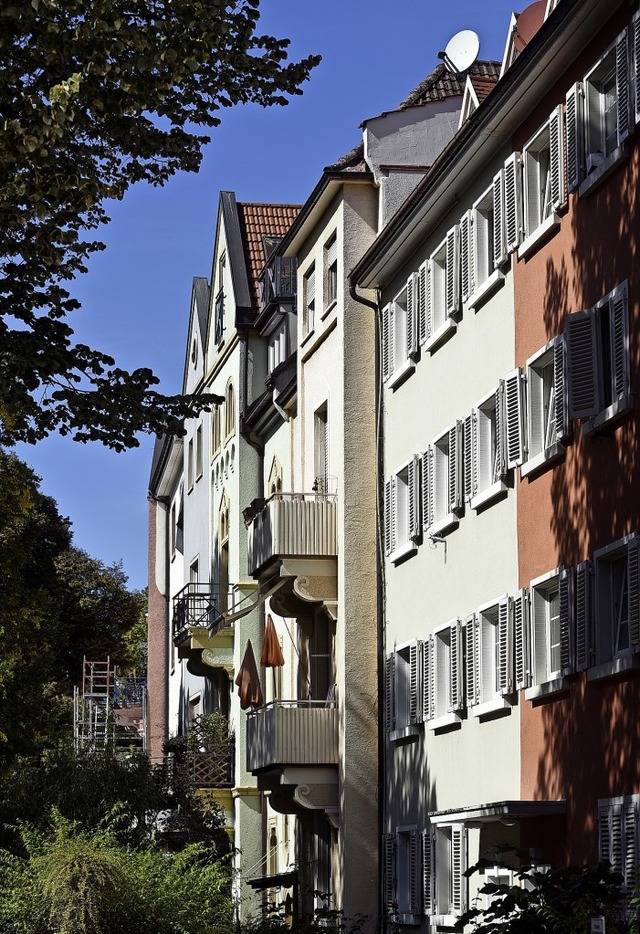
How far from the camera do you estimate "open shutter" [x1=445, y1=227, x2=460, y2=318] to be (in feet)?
75.5

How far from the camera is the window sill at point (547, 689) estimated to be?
17.6m

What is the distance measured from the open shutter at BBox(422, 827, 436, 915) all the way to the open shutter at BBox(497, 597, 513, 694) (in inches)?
153

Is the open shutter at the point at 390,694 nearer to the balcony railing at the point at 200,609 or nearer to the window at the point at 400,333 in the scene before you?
the window at the point at 400,333

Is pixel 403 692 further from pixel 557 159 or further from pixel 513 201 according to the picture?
pixel 557 159

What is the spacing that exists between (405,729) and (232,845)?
12.9 meters

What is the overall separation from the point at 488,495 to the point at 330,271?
1024 centimetres

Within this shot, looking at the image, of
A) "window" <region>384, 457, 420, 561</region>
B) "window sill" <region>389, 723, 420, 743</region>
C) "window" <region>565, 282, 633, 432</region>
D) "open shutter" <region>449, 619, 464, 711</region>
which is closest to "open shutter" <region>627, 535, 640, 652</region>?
"window" <region>565, 282, 633, 432</region>


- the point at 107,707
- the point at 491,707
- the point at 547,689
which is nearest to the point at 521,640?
the point at 547,689

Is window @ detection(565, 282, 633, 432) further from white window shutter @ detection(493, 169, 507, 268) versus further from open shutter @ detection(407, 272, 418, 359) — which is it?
open shutter @ detection(407, 272, 418, 359)

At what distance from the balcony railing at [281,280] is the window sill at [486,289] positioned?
12274mm

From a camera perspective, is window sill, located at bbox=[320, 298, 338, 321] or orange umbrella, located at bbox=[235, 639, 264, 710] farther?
orange umbrella, located at bbox=[235, 639, 264, 710]

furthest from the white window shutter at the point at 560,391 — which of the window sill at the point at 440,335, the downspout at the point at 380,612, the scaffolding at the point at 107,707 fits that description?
the scaffolding at the point at 107,707

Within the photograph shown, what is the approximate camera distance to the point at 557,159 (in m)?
18.8

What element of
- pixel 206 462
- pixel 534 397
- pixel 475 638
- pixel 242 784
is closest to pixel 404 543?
pixel 475 638
